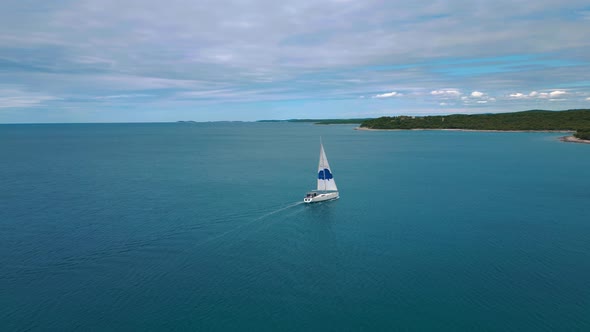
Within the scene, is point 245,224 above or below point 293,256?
above

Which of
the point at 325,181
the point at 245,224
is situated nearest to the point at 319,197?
the point at 325,181

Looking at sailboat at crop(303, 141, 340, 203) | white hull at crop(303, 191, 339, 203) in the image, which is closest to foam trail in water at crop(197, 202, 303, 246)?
white hull at crop(303, 191, 339, 203)

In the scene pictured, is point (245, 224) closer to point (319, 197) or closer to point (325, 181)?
point (319, 197)

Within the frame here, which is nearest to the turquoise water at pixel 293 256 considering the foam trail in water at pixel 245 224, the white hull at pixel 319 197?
the foam trail in water at pixel 245 224

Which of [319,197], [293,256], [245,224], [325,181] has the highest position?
[325,181]

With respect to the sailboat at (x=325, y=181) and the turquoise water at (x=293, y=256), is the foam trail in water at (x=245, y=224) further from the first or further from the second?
the sailboat at (x=325, y=181)

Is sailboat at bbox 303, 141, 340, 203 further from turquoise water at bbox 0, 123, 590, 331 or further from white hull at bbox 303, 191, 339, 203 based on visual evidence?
turquoise water at bbox 0, 123, 590, 331

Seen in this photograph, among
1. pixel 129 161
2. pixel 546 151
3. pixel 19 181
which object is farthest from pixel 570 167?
pixel 19 181

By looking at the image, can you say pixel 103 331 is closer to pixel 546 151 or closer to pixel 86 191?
pixel 86 191
